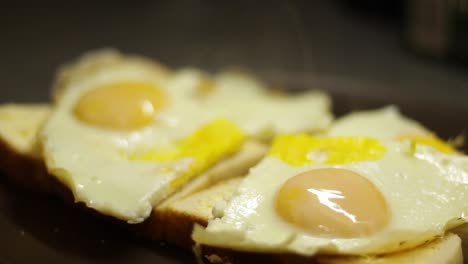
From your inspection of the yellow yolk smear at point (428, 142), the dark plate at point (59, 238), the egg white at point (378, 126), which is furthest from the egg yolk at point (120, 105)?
the yellow yolk smear at point (428, 142)

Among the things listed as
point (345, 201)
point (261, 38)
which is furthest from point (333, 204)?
point (261, 38)

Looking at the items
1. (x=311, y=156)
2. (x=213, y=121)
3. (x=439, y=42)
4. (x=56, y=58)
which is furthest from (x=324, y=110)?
(x=56, y=58)

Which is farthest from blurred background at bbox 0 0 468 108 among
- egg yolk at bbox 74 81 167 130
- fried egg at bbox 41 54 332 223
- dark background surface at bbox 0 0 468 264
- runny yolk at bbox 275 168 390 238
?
runny yolk at bbox 275 168 390 238

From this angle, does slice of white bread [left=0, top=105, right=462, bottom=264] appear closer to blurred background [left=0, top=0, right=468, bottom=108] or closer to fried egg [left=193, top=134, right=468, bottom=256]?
fried egg [left=193, top=134, right=468, bottom=256]

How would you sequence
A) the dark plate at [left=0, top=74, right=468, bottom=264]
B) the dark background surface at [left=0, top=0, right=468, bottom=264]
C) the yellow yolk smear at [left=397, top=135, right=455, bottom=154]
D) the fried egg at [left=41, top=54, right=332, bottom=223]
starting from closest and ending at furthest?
the dark plate at [left=0, top=74, right=468, bottom=264] → the fried egg at [left=41, top=54, right=332, bottom=223] → the yellow yolk smear at [left=397, top=135, right=455, bottom=154] → the dark background surface at [left=0, top=0, right=468, bottom=264]

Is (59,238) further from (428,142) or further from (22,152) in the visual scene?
(428,142)

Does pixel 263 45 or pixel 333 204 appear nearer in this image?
pixel 333 204
